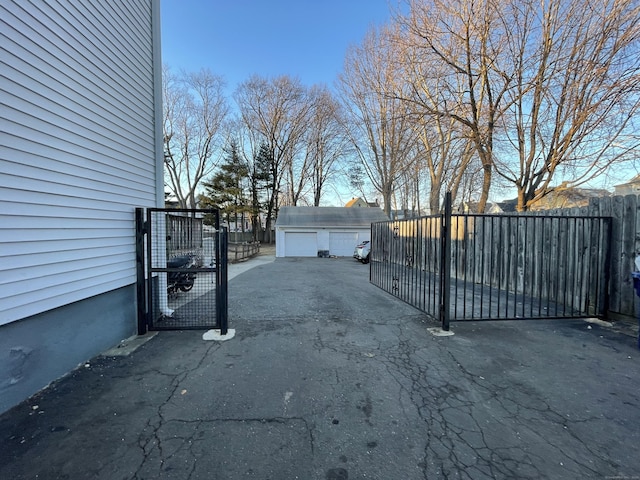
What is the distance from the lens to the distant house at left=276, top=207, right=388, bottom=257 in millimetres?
19239

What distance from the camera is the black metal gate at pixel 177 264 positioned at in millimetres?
3994

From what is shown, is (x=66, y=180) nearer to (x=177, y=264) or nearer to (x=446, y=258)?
(x=177, y=264)

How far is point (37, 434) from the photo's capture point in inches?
81.0

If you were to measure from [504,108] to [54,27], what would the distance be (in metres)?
11.8

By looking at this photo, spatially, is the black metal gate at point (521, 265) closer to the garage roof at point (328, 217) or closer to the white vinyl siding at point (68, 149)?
the white vinyl siding at point (68, 149)

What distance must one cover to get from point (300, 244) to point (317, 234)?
1.37 metres

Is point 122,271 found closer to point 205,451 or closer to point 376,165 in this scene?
point 205,451

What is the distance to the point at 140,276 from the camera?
3.98 m

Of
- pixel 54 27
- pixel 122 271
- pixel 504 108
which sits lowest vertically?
pixel 122 271

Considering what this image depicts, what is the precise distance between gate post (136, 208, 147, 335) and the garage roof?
15151 mm

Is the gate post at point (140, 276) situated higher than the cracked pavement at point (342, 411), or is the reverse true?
the gate post at point (140, 276)

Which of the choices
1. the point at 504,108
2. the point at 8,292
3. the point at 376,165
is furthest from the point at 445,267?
the point at 376,165

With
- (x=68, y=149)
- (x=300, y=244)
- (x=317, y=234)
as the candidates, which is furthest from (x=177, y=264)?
(x=317, y=234)

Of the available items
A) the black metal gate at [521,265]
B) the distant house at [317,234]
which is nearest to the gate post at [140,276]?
the black metal gate at [521,265]
